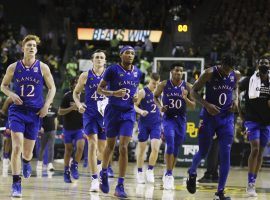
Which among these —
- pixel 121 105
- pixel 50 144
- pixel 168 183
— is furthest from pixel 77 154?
pixel 121 105

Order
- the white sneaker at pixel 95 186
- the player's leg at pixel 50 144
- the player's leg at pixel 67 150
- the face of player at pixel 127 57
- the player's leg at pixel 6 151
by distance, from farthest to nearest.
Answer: the player's leg at pixel 6 151, the player's leg at pixel 50 144, the player's leg at pixel 67 150, the white sneaker at pixel 95 186, the face of player at pixel 127 57

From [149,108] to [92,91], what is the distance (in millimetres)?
2808

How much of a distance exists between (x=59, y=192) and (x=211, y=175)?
4.75 metres

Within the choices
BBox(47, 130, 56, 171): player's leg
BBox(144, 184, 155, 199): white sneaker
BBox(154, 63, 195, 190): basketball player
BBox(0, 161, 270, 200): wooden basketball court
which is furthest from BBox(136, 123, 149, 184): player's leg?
BBox(47, 130, 56, 171): player's leg

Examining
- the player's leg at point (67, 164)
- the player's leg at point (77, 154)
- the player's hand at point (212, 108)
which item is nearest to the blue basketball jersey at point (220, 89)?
the player's hand at point (212, 108)

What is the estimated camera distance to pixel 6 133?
60.7 feet

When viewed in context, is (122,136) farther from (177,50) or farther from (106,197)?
(177,50)

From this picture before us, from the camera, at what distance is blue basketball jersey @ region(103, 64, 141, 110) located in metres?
11.4

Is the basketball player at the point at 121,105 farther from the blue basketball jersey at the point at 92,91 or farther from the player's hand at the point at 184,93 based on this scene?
the player's hand at the point at 184,93

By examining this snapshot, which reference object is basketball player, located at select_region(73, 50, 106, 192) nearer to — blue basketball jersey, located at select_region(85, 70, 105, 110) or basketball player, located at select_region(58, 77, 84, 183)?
blue basketball jersey, located at select_region(85, 70, 105, 110)

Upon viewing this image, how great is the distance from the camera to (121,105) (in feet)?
37.4

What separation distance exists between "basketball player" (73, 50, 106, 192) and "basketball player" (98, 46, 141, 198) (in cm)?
64

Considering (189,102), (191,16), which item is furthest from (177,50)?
(189,102)

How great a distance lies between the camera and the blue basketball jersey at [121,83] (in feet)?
37.5
